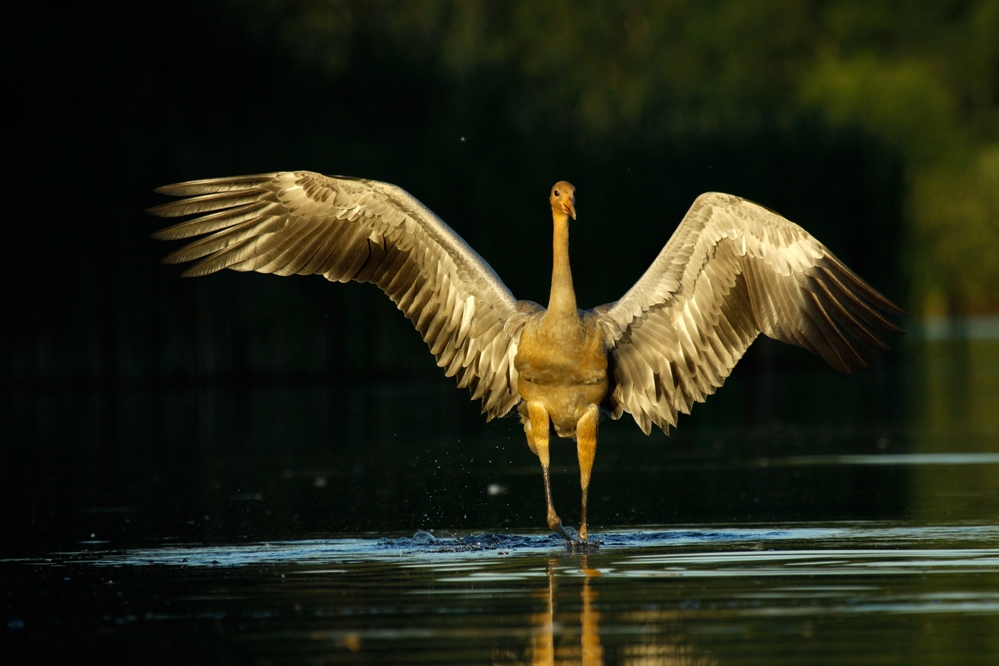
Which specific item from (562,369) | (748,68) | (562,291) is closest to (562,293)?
(562,291)

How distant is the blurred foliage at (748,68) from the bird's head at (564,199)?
83.6ft

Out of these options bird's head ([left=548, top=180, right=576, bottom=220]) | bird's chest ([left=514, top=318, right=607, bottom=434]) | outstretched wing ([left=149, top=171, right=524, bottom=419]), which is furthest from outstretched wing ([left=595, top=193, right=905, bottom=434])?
outstretched wing ([left=149, top=171, right=524, bottom=419])

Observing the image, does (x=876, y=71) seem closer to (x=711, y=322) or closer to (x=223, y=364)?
(x=223, y=364)

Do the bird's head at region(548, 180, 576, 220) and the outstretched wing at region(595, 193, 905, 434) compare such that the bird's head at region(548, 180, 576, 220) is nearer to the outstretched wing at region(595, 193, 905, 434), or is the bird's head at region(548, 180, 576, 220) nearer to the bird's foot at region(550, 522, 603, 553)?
the outstretched wing at region(595, 193, 905, 434)

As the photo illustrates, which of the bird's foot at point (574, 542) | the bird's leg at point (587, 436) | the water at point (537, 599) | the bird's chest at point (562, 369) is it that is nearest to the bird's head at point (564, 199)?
the bird's chest at point (562, 369)

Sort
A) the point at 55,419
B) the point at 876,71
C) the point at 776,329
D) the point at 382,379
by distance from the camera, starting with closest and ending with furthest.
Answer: the point at 776,329 < the point at 55,419 < the point at 382,379 < the point at 876,71

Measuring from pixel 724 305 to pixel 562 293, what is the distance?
1269 millimetres

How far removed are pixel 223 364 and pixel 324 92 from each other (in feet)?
25.8

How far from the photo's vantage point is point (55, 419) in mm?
24047

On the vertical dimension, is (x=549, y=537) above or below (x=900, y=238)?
below

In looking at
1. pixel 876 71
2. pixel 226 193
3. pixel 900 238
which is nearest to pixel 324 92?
pixel 900 238

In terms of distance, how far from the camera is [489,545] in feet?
35.6

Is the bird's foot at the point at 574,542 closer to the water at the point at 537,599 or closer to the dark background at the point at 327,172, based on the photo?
the water at the point at 537,599

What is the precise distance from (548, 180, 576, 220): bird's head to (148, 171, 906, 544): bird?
15 mm
